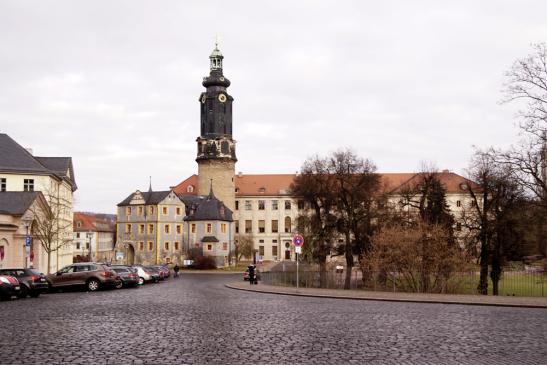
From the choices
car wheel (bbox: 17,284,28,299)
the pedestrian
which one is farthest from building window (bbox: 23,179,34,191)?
car wheel (bbox: 17,284,28,299)

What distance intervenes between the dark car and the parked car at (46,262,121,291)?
3225 mm

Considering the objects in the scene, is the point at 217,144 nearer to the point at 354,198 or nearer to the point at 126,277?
the point at 354,198

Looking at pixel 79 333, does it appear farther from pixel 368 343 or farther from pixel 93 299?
pixel 93 299

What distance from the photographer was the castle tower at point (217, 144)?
372 ft

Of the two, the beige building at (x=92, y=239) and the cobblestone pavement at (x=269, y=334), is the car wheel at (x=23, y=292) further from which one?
the beige building at (x=92, y=239)

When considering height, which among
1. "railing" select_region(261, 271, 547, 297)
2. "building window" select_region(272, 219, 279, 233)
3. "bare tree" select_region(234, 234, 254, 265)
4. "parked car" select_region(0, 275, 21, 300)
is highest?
"building window" select_region(272, 219, 279, 233)

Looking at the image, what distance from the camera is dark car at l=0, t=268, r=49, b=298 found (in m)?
29.8

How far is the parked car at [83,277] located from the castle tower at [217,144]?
3048 inches

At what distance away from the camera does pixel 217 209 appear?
10144 cm

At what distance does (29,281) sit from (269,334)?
1856 centimetres

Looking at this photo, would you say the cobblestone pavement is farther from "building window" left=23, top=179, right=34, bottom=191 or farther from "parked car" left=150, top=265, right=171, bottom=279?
"building window" left=23, top=179, right=34, bottom=191

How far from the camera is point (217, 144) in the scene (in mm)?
113500

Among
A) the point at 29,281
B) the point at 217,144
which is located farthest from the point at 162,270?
the point at 217,144

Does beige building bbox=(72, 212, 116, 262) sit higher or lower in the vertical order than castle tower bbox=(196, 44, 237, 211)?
lower
